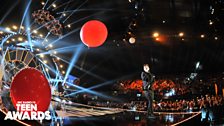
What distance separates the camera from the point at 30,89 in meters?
5.18

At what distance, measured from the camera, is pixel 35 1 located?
8.70 m

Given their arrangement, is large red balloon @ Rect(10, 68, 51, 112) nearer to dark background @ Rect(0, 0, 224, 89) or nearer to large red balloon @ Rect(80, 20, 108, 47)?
large red balloon @ Rect(80, 20, 108, 47)

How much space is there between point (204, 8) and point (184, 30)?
1.18m

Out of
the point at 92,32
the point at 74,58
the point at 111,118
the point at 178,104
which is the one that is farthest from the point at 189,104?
the point at 74,58

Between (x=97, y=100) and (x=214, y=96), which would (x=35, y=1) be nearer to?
(x=97, y=100)

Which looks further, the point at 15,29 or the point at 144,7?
the point at 144,7

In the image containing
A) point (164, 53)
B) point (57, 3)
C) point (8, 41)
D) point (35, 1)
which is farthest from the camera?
point (164, 53)

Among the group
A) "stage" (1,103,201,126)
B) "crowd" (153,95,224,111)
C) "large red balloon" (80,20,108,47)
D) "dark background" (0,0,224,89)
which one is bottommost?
"stage" (1,103,201,126)

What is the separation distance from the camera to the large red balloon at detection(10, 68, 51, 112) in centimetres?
512

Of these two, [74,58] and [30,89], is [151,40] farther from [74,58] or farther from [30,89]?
[30,89]

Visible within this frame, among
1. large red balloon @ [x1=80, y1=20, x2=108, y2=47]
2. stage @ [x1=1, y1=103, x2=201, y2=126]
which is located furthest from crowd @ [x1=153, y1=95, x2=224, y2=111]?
large red balloon @ [x1=80, y1=20, x2=108, y2=47]

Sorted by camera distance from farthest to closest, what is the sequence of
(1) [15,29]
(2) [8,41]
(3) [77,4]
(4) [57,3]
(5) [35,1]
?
1. (3) [77,4]
2. (4) [57,3]
3. (5) [35,1]
4. (1) [15,29]
5. (2) [8,41]

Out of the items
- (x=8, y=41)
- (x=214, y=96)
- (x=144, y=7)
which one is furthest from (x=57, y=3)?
(x=214, y=96)

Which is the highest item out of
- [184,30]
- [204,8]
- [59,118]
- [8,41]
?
[204,8]
